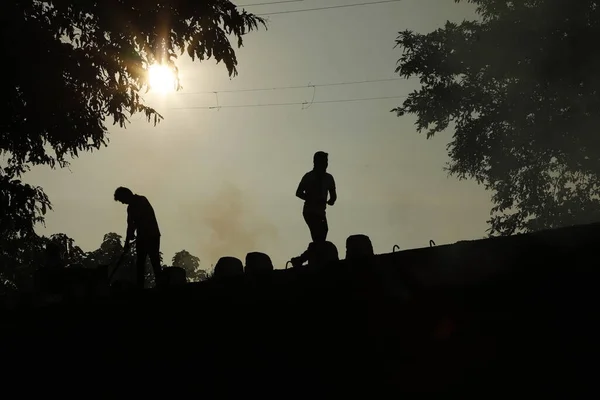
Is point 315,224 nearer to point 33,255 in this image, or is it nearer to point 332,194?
point 332,194

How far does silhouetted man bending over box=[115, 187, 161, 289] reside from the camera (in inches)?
403

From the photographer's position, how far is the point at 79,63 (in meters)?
13.2

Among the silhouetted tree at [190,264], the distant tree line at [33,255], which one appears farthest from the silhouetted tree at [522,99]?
the silhouetted tree at [190,264]

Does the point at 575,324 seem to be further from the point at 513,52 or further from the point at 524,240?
the point at 513,52

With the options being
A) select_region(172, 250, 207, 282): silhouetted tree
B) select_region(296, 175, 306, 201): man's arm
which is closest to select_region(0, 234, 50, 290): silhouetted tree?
select_region(296, 175, 306, 201): man's arm

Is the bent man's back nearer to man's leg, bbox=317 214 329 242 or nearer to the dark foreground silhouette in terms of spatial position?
man's leg, bbox=317 214 329 242

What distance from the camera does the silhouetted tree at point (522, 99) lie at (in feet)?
80.9

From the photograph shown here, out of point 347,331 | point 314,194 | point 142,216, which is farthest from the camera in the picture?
point 142,216

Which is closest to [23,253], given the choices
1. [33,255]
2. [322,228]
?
[33,255]

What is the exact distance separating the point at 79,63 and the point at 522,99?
17.2 meters

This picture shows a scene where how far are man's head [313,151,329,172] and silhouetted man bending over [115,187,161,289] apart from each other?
2.78 metres

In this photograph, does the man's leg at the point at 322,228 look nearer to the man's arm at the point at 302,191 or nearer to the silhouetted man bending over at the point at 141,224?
the man's arm at the point at 302,191

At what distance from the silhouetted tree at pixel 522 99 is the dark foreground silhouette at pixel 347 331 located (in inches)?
810

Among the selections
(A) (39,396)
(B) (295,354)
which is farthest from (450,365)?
(A) (39,396)
